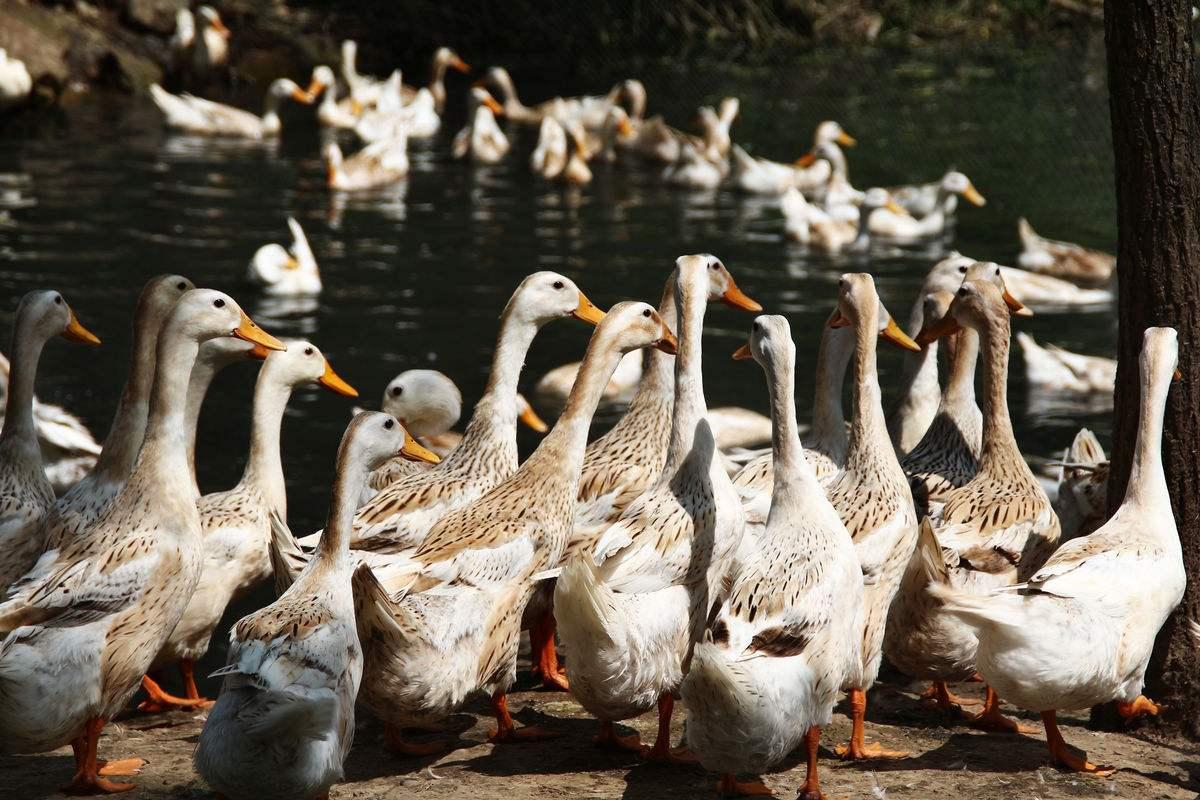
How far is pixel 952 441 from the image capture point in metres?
7.81

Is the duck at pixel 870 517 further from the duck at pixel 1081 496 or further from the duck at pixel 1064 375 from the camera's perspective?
the duck at pixel 1064 375

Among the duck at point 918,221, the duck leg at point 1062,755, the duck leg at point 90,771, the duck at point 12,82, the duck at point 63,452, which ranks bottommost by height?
the duck leg at point 90,771

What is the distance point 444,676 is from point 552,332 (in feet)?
28.9

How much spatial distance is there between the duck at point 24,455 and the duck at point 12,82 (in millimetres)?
16920

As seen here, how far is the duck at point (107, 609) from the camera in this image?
5.54m

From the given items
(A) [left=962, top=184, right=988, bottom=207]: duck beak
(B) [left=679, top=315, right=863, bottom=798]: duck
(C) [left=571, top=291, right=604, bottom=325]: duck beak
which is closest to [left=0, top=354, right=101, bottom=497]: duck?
(C) [left=571, top=291, right=604, bottom=325]: duck beak

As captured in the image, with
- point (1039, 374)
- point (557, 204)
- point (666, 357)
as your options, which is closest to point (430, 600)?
point (666, 357)

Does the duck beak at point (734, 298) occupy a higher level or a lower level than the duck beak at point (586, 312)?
higher

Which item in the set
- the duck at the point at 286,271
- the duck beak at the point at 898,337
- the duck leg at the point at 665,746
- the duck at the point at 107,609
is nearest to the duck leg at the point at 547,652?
the duck leg at the point at 665,746

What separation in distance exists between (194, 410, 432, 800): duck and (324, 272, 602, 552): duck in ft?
3.89

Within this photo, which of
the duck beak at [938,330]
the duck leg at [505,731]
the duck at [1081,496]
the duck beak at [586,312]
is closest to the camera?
the duck leg at [505,731]

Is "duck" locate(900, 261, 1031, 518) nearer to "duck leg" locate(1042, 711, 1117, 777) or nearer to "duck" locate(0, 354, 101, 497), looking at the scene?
"duck leg" locate(1042, 711, 1117, 777)

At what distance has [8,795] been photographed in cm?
568

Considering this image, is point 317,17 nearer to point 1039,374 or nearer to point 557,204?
point 557,204
